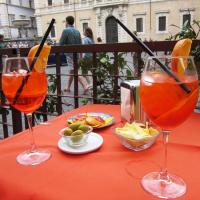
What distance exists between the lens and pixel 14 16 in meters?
24.7

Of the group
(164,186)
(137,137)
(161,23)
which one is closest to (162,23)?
(161,23)

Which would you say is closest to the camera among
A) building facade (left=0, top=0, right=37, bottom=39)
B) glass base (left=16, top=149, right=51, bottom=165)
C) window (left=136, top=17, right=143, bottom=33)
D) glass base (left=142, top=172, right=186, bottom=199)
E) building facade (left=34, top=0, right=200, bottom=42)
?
glass base (left=142, top=172, right=186, bottom=199)

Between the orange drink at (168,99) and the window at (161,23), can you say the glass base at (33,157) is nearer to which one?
the orange drink at (168,99)

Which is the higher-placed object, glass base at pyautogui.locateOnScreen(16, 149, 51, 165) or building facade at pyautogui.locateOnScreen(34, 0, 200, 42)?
building facade at pyautogui.locateOnScreen(34, 0, 200, 42)

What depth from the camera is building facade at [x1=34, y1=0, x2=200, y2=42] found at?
18578 millimetres

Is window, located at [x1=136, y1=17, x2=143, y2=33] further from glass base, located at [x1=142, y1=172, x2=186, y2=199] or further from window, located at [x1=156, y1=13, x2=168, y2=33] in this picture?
glass base, located at [x1=142, y1=172, x2=186, y2=199]

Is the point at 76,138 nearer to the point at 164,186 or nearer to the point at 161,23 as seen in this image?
the point at 164,186

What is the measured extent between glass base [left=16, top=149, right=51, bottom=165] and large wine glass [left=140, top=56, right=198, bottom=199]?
18 cm

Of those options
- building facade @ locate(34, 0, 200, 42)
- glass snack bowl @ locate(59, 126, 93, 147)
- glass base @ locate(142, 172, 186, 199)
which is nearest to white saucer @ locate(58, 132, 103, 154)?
glass snack bowl @ locate(59, 126, 93, 147)

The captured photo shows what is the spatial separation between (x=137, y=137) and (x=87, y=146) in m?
0.09

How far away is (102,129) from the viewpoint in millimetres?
589

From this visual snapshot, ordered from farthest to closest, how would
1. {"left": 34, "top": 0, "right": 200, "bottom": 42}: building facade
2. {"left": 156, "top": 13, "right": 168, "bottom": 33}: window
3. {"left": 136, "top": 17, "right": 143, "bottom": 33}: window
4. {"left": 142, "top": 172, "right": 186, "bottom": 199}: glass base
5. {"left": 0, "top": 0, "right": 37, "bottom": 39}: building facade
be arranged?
{"left": 0, "top": 0, "right": 37, "bottom": 39}: building facade → {"left": 136, "top": 17, "right": 143, "bottom": 33}: window → {"left": 156, "top": 13, "right": 168, "bottom": 33}: window → {"left": 34, "top": 0, "right": 200, "bottom": 42}: building facade → {"left": 142, "top": 172, "right": 186, "bottom": 199}: glass base

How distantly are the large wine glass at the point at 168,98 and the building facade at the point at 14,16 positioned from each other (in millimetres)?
22150

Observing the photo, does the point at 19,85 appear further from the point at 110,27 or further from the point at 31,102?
the point at 110,27
